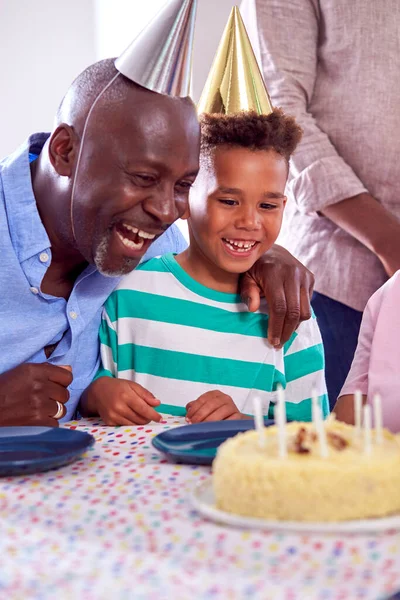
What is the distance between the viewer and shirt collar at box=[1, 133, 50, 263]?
1.36 metres

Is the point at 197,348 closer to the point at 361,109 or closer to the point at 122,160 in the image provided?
the point at 122,160

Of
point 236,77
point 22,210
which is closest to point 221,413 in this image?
point 22,210

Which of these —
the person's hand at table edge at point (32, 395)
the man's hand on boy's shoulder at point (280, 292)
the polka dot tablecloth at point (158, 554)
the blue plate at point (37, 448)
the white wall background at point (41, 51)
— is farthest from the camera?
the white wall background at point (41, 51)

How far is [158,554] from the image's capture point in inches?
24.6

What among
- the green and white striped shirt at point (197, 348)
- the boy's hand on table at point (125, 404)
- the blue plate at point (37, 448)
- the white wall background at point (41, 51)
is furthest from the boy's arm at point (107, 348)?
the white wall background at point (41, 51)

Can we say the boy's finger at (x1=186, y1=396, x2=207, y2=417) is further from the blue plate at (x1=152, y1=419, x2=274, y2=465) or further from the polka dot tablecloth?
the polka dot tablecloth

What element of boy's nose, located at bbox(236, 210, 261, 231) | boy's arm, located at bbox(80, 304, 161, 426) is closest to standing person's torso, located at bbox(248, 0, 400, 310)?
boy's nose, located at bbox(236, 210, 261, 231)

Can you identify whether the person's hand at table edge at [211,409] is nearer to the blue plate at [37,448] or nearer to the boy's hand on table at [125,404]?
the boy's hand on table at [125,404]

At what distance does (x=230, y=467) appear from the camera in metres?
0.70

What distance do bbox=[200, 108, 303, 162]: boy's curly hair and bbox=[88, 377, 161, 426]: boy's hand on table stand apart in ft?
1.64

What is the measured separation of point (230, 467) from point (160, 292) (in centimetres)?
87

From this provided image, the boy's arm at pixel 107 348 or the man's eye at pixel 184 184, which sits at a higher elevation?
the man's eye at pixel 184 184

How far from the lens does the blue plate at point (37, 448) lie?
86 cm

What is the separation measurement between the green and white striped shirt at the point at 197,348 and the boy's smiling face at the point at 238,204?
0.09 m
